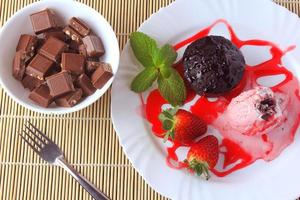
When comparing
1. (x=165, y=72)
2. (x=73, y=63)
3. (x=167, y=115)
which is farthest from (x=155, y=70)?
(x=73, y=63)

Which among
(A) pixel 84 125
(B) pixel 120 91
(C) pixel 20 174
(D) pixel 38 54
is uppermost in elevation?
(D) pixel 38 54

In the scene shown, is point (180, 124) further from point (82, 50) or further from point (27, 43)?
point (27, 43)

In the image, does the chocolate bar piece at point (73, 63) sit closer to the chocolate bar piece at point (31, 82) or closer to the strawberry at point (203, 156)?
the chocolate bar piece at point (31, 82)

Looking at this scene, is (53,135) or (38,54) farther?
(53,135)

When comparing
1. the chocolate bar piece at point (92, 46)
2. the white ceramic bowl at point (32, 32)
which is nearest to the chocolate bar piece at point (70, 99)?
the white ceramic bowl at point (32, 32)

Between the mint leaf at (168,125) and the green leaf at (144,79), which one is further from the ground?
the green leaf at (144,79)

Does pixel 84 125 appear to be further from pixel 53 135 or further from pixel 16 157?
pixel 16 157

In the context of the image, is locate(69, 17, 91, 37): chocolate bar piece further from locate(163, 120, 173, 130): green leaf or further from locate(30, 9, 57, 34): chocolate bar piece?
locate(163, 120, 173, 130): green leaf

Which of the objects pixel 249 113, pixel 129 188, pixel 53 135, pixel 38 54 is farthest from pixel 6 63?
pixel 249 113
